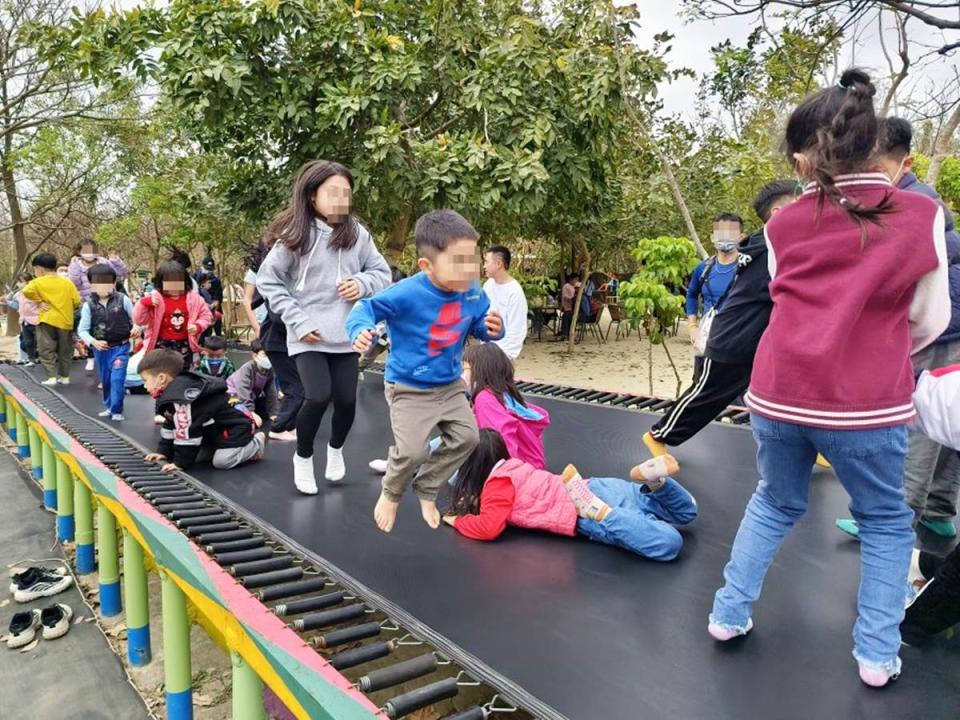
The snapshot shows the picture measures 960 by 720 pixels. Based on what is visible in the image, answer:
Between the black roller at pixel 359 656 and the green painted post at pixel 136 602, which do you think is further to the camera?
the green painted post at pixel 136 602

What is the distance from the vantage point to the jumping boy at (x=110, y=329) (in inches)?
170

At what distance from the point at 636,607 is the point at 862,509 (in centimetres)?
65

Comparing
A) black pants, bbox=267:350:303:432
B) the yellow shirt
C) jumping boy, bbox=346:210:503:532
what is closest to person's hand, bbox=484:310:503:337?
jumping boy, bbox=346:210:503:532

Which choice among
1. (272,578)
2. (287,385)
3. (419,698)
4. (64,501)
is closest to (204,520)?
(272,578)

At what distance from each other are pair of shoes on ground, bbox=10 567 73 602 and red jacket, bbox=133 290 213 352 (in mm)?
1261

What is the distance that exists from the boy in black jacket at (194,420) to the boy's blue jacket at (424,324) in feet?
4.32

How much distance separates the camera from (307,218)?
253 cm

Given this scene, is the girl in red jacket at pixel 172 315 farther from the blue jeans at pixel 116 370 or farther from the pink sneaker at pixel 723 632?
the pink sneaker at pixel 723 632

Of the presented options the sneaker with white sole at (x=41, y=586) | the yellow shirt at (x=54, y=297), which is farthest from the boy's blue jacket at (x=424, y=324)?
the yellow shirt at (x=54, y=297)

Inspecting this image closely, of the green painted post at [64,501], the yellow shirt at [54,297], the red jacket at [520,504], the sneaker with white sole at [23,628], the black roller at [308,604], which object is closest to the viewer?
the black roller at [308,604]

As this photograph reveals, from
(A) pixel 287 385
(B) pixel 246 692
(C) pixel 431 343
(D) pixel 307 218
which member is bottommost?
(B) pixel 246 692

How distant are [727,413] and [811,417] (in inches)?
116

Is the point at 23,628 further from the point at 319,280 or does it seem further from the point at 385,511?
the point at 319,280

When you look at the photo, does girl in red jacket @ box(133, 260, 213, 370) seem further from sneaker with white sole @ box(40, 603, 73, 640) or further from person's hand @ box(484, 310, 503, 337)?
person's hand @ box(484, 310, 503, 337)
